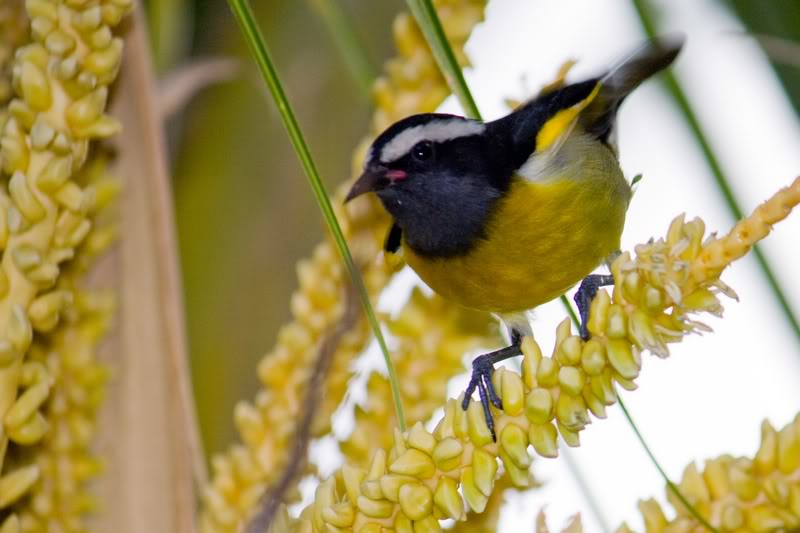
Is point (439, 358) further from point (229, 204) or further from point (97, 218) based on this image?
point (229, 204)

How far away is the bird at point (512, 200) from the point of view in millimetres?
782

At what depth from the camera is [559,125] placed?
2.69 feet

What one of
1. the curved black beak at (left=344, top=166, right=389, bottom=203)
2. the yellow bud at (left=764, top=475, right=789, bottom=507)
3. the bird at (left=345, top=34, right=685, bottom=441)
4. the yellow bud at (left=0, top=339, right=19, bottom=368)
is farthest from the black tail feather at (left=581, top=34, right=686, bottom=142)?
the yellow bud at (left=0, top=339, right=19, bottom=368)

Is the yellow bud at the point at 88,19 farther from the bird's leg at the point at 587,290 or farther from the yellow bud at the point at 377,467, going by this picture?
the bird's leg at the point at 587,290

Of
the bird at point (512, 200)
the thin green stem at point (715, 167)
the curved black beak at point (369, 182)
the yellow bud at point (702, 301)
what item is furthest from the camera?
the bird at point (512, 200)

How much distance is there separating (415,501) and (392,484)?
0.5 inches

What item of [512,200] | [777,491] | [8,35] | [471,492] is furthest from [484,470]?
[512,200]

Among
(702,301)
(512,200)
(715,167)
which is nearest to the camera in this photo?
(702,301)

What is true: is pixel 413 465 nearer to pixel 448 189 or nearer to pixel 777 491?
pixel 777 491

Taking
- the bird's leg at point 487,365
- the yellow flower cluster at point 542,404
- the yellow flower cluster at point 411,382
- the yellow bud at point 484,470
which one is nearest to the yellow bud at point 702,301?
the yellow flower cluster at point 542,404

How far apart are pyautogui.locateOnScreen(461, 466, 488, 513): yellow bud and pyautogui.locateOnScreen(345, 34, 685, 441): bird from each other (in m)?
0.34

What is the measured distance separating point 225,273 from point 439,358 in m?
0.38

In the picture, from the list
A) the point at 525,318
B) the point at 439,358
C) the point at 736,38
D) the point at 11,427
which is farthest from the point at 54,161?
the point at 525,318

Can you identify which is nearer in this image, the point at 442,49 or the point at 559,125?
the point at 442,49
